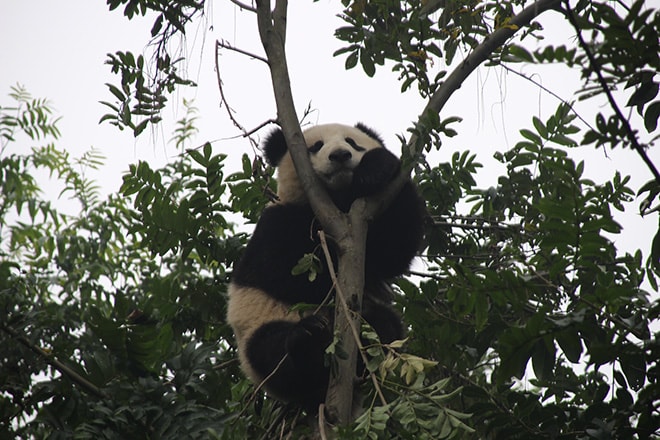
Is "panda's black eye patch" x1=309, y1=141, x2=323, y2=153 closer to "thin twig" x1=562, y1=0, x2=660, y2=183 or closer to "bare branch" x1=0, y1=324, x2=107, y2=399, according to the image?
"bare branch" x1=0, y1=324, x2=107, y2=399

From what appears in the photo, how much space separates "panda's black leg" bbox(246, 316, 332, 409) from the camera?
4.11 m

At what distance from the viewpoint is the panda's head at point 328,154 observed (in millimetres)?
5188

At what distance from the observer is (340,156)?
5.19 metres

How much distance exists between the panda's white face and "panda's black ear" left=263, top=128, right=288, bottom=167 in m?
0.25

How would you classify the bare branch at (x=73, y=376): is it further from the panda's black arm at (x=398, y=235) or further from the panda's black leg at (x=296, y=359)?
the panda's black arm at (x=398, y=235)

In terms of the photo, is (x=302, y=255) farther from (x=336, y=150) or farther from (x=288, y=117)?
(x=288, y=117)

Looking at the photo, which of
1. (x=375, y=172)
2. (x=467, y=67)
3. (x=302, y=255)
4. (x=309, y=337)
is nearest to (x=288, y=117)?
(x=375, y=172)

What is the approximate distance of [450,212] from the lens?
5594mm

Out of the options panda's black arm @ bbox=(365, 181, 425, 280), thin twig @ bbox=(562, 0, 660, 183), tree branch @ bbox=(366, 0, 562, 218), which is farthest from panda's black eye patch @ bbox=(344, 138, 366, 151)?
thin twig @ bbox=(562, 0, 660, 183)

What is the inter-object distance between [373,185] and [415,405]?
1.84 meters

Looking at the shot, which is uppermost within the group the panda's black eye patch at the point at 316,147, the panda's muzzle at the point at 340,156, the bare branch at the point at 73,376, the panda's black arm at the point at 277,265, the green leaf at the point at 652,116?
the panda's black eye patch at the point at 316,147

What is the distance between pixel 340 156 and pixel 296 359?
1696 millimetres

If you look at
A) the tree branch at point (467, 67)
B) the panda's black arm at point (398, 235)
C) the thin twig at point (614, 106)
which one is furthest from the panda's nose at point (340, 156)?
the thin twig at point (614, 106)

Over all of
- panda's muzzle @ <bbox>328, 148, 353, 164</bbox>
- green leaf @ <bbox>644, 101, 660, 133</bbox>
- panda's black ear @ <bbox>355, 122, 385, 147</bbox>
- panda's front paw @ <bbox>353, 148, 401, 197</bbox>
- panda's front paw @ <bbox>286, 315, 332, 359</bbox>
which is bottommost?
panda's front paw @ <bbox>286, 315, 332, 359</bbox>
